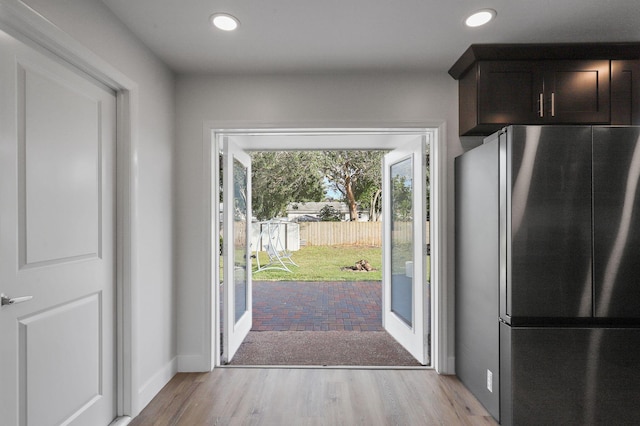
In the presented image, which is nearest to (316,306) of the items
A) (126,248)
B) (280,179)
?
(126,248)

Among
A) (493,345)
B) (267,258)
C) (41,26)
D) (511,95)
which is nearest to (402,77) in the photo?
(511,95)

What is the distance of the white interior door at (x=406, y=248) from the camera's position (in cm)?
294

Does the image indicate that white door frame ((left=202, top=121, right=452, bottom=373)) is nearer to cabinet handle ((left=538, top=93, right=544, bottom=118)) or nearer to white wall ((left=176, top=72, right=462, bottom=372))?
white wall ((left=176, top=72, right=462, bottom=372))

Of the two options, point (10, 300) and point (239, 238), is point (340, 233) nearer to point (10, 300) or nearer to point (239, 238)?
point (239, 238)

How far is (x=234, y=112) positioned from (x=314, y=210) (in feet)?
26.6

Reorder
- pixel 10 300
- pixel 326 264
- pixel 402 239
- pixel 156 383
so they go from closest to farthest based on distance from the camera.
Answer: pixel 10 300 → pixel 156 383 → pixel 402 239 → pixel 326 264

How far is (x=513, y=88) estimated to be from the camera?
2396 millimetres

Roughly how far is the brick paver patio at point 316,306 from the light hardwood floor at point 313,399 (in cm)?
129

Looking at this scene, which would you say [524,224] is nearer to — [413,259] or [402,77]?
[413,259]

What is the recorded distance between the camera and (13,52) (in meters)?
1.44

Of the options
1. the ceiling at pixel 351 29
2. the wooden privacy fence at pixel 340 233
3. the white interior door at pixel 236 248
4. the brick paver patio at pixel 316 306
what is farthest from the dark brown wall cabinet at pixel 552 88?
the wooden privacy fence at pixel 340 233

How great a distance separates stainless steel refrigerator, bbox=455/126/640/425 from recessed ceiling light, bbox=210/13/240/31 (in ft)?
5.60

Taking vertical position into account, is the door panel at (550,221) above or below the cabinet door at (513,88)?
below

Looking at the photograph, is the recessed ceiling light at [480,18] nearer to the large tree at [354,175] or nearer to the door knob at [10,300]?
the door knob at [10,300]
